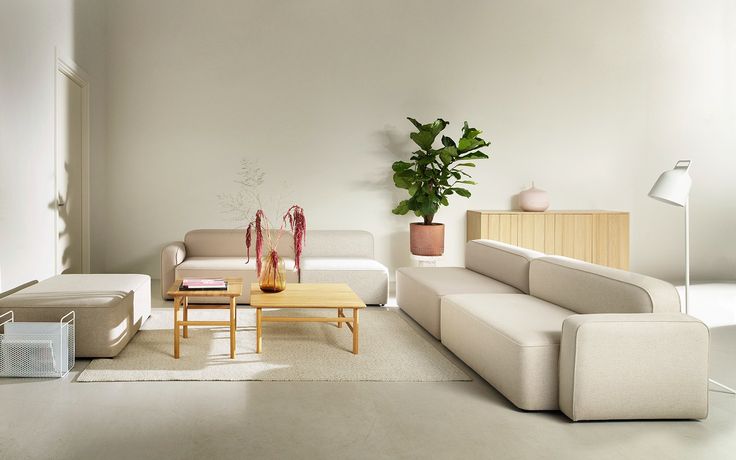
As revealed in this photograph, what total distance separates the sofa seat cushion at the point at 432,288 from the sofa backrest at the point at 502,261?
0.05m

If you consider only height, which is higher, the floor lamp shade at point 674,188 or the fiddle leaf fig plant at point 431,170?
the fiddle leaf fig plant at point 431,170

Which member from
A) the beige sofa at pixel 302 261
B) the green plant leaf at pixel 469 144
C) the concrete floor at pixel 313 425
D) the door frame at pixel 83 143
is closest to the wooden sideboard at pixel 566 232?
the green plant leaf at pixel 469 144

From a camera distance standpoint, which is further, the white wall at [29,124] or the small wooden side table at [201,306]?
the white wall at [29,124]

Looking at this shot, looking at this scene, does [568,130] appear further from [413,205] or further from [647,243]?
[413,205]

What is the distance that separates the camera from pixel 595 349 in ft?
8.98

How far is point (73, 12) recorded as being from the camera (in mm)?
5770

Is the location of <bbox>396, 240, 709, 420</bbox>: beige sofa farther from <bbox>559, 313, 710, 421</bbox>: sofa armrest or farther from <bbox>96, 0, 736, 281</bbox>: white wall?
<bbox>96, 0, 736, 281</bbox>: white wall

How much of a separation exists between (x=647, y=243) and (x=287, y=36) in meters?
4.73

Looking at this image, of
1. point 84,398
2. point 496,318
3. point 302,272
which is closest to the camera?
point 84,398

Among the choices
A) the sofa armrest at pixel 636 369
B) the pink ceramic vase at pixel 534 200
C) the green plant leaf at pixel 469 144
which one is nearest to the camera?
the sofa armrest at pixel 636 369

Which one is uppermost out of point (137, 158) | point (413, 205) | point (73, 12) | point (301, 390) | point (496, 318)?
point (73, 12)

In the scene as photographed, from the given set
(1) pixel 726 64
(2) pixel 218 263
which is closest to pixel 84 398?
(2) pixel 218 263

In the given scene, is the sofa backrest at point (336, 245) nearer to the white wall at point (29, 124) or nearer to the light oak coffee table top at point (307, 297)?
the light oak coffee table top at point (307, 297)

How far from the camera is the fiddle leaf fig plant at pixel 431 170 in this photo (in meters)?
6.66
